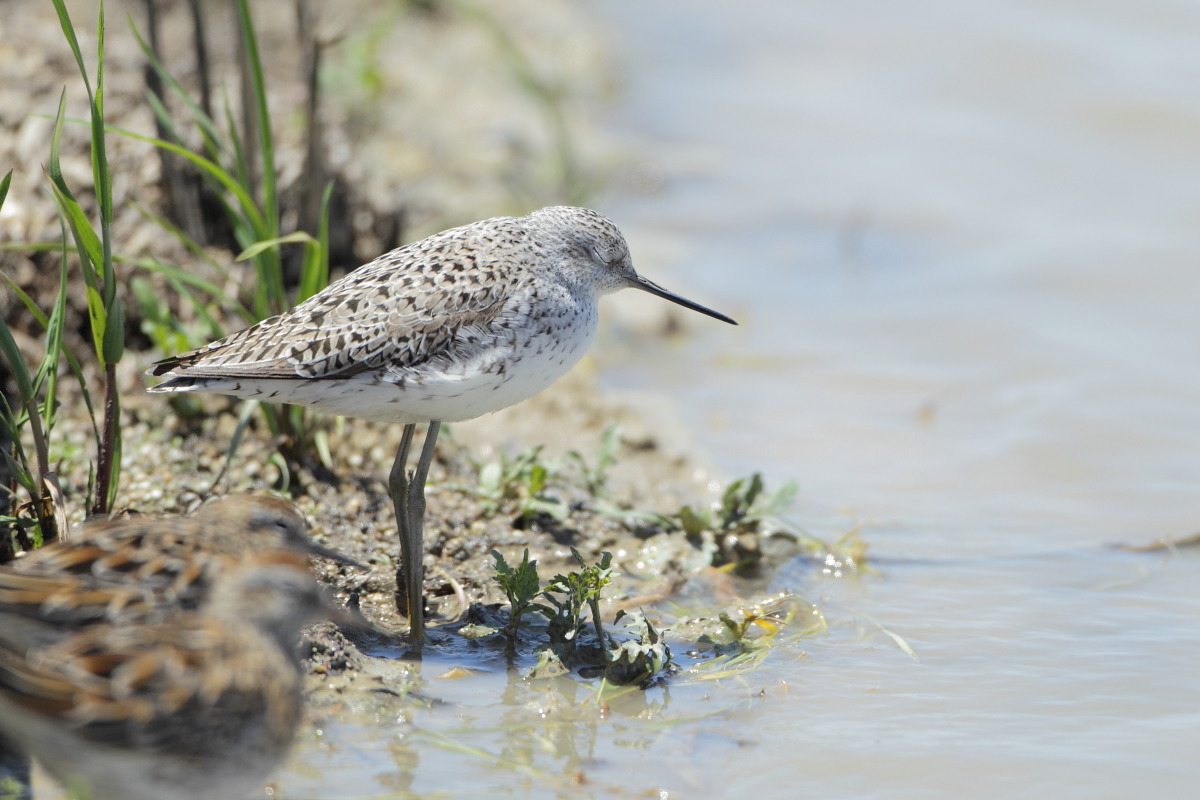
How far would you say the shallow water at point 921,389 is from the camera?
4812mm

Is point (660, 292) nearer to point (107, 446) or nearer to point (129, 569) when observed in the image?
point (107, 446)

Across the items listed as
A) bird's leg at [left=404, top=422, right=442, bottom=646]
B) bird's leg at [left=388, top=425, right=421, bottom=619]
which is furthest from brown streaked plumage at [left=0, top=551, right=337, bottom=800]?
bird's leg at [left=388, top=425, right=421, bottom=619]

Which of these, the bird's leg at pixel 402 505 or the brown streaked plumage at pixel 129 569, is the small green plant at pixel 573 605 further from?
the brown streaked plumage at pixel 129 569

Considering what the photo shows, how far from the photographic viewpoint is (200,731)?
3.55m

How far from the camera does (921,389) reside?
29.8 feet

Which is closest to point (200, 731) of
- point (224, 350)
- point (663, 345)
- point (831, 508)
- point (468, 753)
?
point (468, 753)

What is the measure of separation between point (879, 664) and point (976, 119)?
9.35 metres

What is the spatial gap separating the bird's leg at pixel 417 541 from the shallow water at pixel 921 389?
0.19 meters

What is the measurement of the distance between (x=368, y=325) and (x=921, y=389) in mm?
4894

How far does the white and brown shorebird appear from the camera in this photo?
5215 mm

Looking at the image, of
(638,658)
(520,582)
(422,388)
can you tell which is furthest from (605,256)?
(638,658)

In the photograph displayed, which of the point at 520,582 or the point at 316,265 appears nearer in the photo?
the point at 520,582

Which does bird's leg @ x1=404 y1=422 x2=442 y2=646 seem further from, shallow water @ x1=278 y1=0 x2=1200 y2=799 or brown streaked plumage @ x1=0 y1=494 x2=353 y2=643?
brown streaked plumage @ x1=0 y1=494 x2=353 y2=643

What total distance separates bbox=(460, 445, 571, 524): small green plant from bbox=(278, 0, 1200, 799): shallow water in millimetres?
1170
